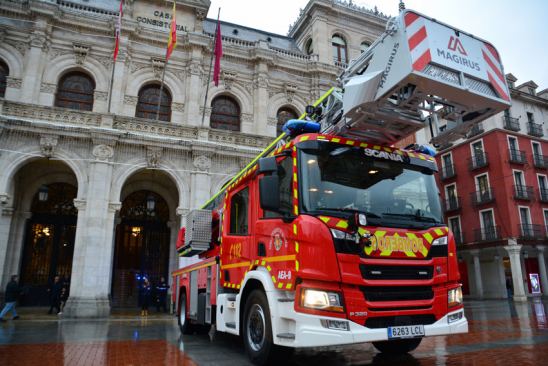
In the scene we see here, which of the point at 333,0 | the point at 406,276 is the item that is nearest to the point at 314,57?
the point at 333,0

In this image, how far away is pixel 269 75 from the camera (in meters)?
22.5

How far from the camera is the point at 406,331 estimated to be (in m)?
4.96

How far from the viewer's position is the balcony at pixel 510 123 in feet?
94.8

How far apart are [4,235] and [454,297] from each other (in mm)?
17889

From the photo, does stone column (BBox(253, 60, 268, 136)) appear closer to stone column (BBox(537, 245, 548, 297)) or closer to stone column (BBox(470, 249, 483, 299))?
stone column (BBox(470, 249, 483, 299))

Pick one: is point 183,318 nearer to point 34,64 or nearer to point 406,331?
point 406,331

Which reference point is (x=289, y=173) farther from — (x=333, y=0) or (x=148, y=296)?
(x=333, y=0)

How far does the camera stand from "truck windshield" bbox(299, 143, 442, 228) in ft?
17.4

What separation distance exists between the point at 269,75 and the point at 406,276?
1901 cm

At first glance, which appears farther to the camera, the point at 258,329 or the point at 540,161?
the point at 540,161

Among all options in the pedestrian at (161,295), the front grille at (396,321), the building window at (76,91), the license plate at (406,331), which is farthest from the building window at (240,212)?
the building window at (76,91)

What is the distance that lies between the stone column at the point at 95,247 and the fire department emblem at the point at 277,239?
42.3ft

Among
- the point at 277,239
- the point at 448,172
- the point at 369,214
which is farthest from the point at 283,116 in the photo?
the point at 369,214

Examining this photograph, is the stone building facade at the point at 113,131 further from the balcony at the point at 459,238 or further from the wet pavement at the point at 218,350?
the balcony at the point at 459,238
